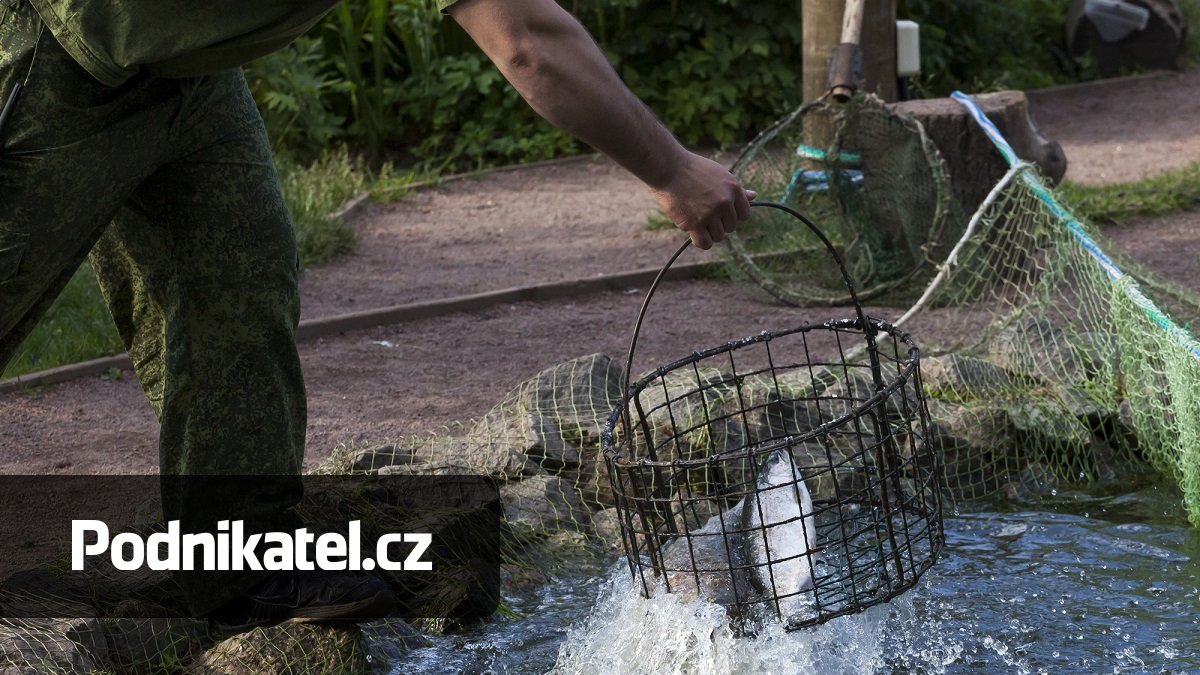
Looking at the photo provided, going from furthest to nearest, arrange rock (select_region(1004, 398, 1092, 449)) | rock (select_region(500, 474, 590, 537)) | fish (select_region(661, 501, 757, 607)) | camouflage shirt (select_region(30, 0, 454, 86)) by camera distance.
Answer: rock (select_region(1004, 398, 1092, 449)) → rock (select_region(500, 474, 590, 537)) → fish (select_region(661, 501, 757, 607)) → camouflage shirt (select_region(30, 0, 454, 86))

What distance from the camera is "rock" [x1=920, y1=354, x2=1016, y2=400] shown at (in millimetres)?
4426

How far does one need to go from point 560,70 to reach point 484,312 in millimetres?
3900

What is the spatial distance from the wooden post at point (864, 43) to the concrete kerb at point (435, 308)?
1.16 metres

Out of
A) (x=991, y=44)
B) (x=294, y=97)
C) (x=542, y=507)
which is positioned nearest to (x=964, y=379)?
(x=542, y=507)

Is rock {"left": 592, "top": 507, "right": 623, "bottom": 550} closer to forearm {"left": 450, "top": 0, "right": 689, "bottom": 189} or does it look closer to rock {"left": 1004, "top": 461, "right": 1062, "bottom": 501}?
rock {"left": 1004, "top": 461, "right": 1062, "bottom": 501}

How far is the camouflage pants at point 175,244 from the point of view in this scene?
2623mm

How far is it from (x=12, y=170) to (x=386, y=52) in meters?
7.74

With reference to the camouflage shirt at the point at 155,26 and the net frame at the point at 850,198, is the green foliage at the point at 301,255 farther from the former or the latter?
the camouflage shirt at the point at 155,26

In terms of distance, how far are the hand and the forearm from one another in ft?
0.33

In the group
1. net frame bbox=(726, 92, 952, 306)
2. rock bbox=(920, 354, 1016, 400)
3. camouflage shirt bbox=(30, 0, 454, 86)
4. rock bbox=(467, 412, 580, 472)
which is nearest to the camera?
camouflage shirt bbox=(30, 0, 454, 86)

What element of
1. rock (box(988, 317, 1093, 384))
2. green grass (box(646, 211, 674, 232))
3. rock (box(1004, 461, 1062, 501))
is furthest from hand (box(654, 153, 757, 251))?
green grass (box(646, 211, 674, 232))

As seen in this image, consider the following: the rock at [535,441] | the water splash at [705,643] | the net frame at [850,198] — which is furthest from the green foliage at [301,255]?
the water splash at [705,643]

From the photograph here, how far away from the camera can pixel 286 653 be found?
9.88ft

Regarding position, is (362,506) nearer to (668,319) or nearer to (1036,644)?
→ (1036,644)
